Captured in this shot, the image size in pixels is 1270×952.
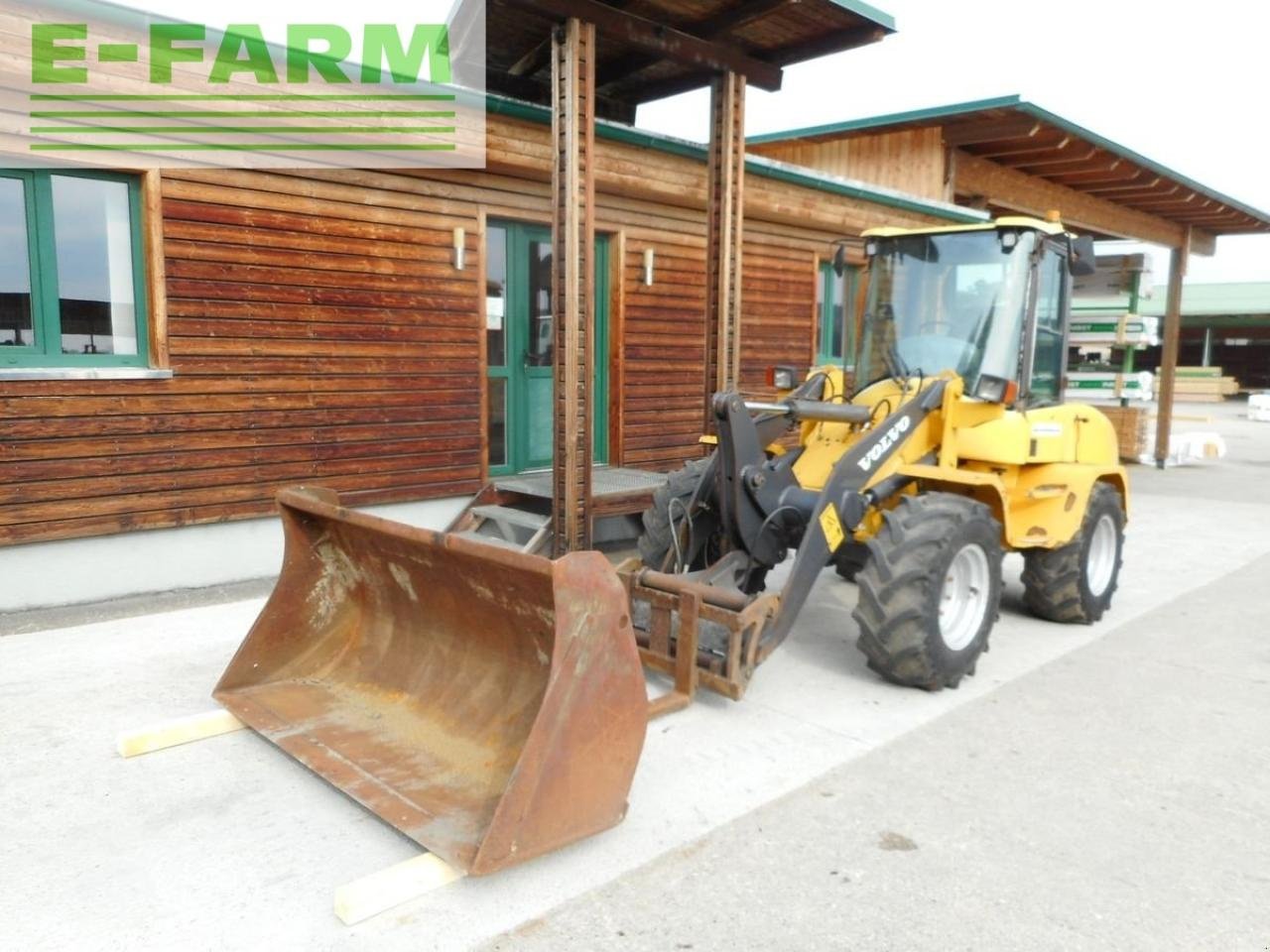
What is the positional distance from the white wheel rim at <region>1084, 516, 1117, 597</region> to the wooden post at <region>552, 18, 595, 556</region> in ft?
10.1

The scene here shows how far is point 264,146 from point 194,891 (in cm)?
468

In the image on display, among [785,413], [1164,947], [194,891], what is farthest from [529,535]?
[1164,947]

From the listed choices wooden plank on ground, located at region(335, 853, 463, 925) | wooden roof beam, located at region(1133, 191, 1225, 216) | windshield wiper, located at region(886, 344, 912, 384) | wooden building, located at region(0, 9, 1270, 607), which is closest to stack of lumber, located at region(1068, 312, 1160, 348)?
wooden roof beam, located at region(1133, 191, 1225, 216)

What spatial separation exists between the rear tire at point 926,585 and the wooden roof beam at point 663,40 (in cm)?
357

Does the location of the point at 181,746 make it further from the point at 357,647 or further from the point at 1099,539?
the point at 1099,539

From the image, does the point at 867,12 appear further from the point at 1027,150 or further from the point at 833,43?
the point at 1027,150

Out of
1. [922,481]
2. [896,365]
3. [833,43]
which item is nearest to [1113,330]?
[833,43]

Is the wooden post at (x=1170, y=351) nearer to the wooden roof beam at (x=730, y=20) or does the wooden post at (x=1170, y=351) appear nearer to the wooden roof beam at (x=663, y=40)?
the wooden roof beam at (x=663, y=40)

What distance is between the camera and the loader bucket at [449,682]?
2.66 metres

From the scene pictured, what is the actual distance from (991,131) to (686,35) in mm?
5009

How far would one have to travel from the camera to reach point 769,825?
3.02 m

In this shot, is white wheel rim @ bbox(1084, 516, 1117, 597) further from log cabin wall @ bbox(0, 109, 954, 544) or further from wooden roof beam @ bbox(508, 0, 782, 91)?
wooden roof beam @ bbox(508, 0, 782, 91)

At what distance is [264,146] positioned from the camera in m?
5.79

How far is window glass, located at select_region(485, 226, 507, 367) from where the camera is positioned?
724 centimetres
